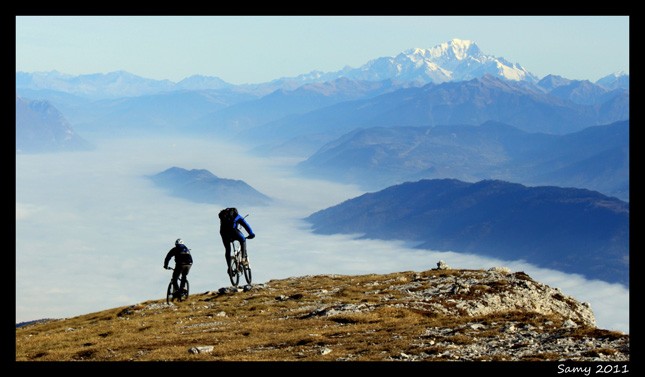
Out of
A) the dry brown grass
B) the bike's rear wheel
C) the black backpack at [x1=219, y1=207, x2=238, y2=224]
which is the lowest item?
the dry brown grass

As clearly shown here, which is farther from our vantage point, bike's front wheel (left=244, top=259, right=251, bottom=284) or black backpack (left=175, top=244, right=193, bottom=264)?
bike's front wheel (left=244, top=259, right=251, bottom=284)

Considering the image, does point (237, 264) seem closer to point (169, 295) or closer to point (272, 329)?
point (169, 295)

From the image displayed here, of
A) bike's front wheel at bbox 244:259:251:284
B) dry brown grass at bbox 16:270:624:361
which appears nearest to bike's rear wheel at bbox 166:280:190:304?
dry brown grass at bbox 16:270:624:361

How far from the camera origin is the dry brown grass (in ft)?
103

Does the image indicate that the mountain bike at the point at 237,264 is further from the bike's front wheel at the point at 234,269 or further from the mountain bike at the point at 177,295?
the mountain bike at the point at 177,295

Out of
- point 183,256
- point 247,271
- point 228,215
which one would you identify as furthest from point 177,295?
point 228,215

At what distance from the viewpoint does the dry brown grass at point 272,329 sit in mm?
31344

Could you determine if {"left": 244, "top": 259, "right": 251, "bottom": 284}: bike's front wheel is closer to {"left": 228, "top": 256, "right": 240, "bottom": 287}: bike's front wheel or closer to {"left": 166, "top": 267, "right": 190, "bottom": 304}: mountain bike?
{"left": 228, "top": 256, "right": 240, "bottom": 287}: bike's front wheel

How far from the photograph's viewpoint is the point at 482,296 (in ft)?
164

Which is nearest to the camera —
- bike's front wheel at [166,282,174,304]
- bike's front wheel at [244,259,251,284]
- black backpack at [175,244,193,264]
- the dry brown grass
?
the dry brown grass
